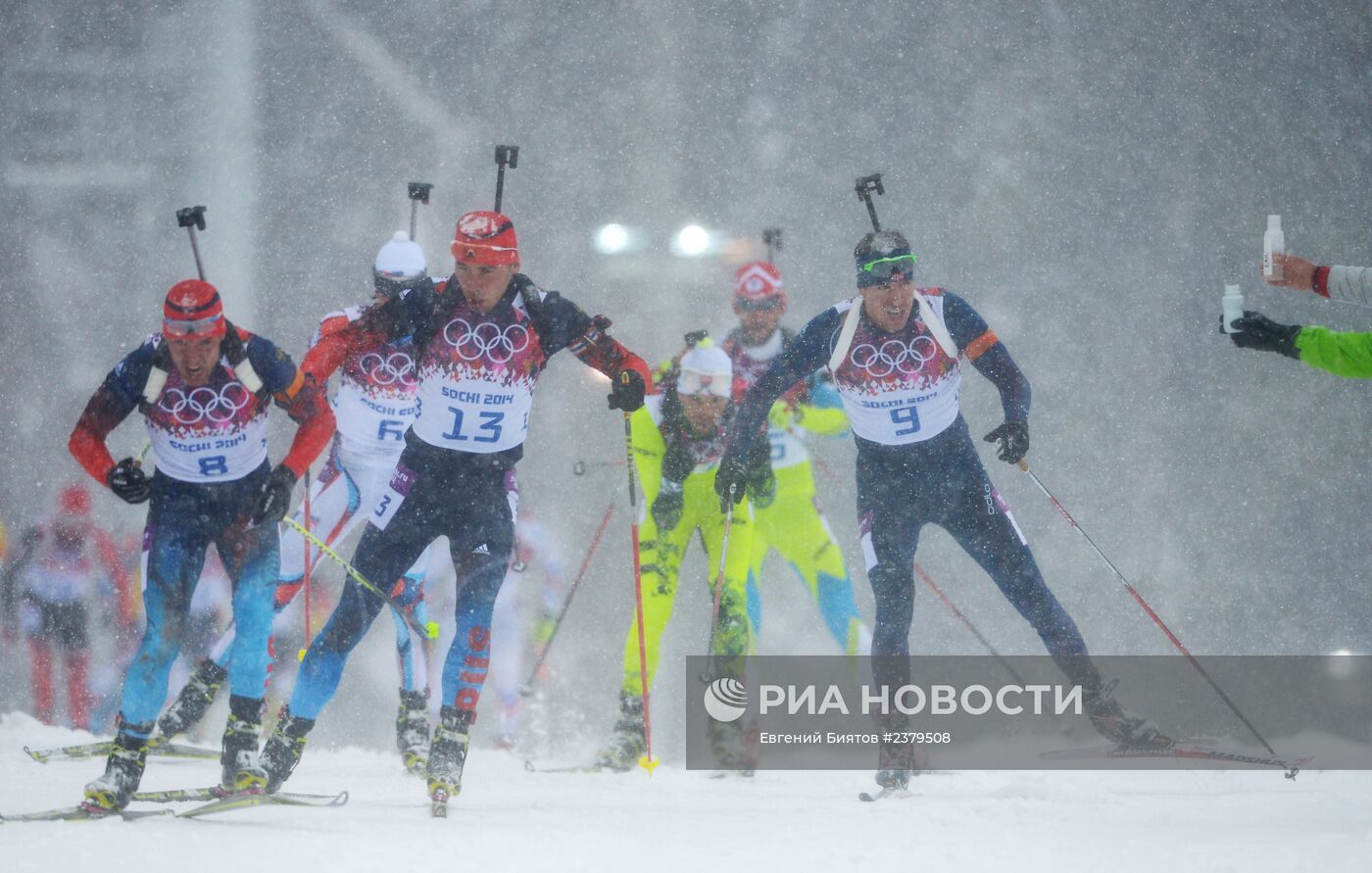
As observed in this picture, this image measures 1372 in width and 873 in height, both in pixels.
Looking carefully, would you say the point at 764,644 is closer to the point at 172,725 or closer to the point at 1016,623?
the point at 1016,623

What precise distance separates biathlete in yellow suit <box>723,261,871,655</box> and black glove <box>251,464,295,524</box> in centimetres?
244

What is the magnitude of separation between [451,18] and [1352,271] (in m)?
5.95

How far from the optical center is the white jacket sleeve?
390 cm

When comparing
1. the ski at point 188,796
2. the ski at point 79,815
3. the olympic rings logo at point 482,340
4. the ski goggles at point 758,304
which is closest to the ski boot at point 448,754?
the ski at point 188,796

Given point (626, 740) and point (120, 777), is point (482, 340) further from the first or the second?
point (626, 740)

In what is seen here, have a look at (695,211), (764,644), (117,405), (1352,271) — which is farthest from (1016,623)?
(117,405)

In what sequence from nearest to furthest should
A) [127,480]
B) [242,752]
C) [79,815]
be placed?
[79,815] → [127,480] → [242,752]

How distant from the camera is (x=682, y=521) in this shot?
5.61 metres

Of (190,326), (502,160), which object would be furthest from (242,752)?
(502,160)

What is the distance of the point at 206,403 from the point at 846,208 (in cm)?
519

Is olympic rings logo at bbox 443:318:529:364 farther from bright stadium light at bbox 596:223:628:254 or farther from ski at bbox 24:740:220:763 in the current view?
bright stadium light at bbox 596:223:628:254

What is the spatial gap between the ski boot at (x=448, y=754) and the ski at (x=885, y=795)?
1329 millimetres

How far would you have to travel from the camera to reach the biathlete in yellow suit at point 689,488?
18.2ft

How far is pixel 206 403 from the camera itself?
12.9 ft
